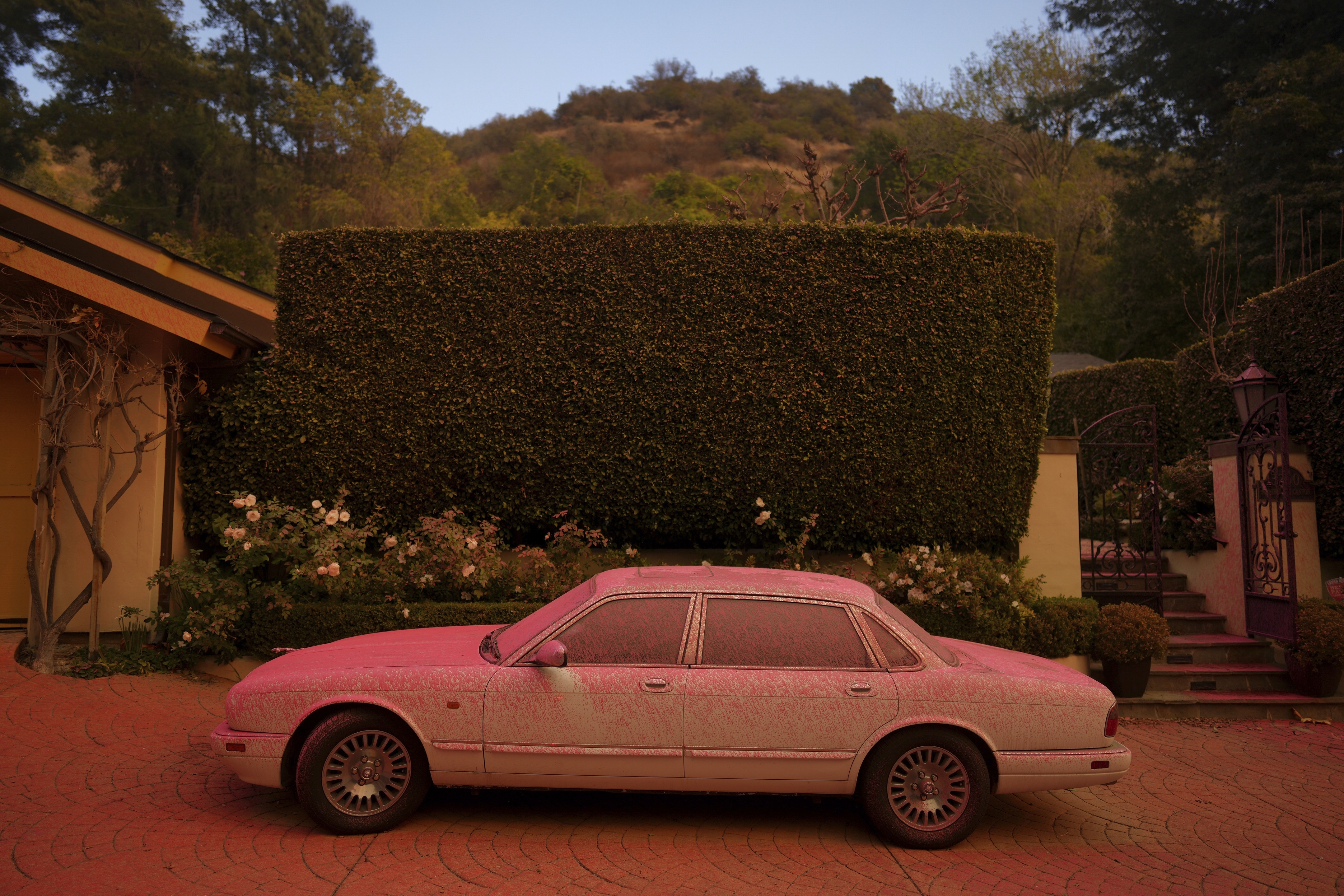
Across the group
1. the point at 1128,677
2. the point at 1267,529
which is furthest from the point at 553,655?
the point at 1267,529

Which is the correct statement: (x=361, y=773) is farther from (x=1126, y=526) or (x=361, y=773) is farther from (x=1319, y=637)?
(x=1126, y=526)

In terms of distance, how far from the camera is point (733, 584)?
4.55 metres

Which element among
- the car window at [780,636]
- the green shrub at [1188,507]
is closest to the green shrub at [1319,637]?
the green shrub at [1188,507]

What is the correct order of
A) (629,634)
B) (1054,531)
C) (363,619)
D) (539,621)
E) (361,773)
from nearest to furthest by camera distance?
(361,773)
(629,634)
(539,621)
(363,619)
(1054,531)

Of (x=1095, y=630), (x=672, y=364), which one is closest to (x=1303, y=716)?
(x=1095, y=630)

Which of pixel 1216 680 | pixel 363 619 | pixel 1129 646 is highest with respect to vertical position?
pixel 363 619

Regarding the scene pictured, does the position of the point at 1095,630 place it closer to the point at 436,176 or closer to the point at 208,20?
the point at 436,176

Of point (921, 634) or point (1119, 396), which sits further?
A: point (1119, 396)

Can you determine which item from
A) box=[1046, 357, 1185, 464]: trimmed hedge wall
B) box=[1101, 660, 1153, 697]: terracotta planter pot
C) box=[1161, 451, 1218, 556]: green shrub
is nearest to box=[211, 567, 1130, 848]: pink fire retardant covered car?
box=[1101, 660, 1153, 697]: terracotta planter pot

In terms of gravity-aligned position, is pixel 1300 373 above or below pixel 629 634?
above

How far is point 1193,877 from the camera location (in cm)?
401

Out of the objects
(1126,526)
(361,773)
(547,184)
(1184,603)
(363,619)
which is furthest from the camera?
(547,184)

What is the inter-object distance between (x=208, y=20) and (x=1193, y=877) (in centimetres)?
4810

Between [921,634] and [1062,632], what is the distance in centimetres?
346
